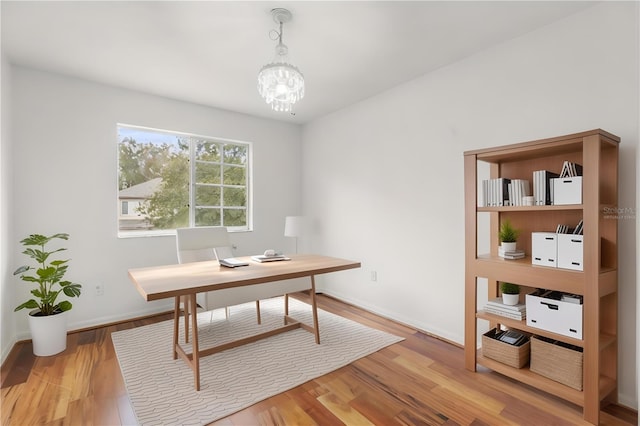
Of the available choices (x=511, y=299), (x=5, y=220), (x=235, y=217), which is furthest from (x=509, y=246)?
(x=5, y=220)

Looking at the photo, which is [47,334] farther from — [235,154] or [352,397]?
[235,154]

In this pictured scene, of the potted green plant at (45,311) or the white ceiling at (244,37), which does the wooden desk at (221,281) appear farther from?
the white ceiling at (244,37)

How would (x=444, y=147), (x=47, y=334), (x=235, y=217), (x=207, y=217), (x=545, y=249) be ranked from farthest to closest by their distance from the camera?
(x=235, y=217)
(x=207, y=217)
(x=444, y=147)
(x=47, y=334)
(x=545, y=249)

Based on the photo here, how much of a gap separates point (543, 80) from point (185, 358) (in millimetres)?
3266

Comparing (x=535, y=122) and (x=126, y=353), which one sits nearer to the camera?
(x=535, y=122)

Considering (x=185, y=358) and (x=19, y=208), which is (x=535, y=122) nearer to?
(x=185, y=358)

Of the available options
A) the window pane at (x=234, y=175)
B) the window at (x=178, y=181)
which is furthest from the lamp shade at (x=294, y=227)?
the window pane at (x=234, y=175)

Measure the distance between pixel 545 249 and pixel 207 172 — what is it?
3592 millimetres

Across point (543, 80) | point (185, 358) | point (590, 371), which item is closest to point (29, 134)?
point (185, 358)

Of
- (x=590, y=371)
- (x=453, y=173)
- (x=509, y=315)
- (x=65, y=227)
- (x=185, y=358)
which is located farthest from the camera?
(x=65, y=227)

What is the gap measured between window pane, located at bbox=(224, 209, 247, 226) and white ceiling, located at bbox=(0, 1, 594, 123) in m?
1.62

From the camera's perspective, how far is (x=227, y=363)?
2.40 metres

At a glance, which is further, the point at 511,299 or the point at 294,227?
the point at 294,227

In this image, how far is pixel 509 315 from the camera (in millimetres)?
2127
